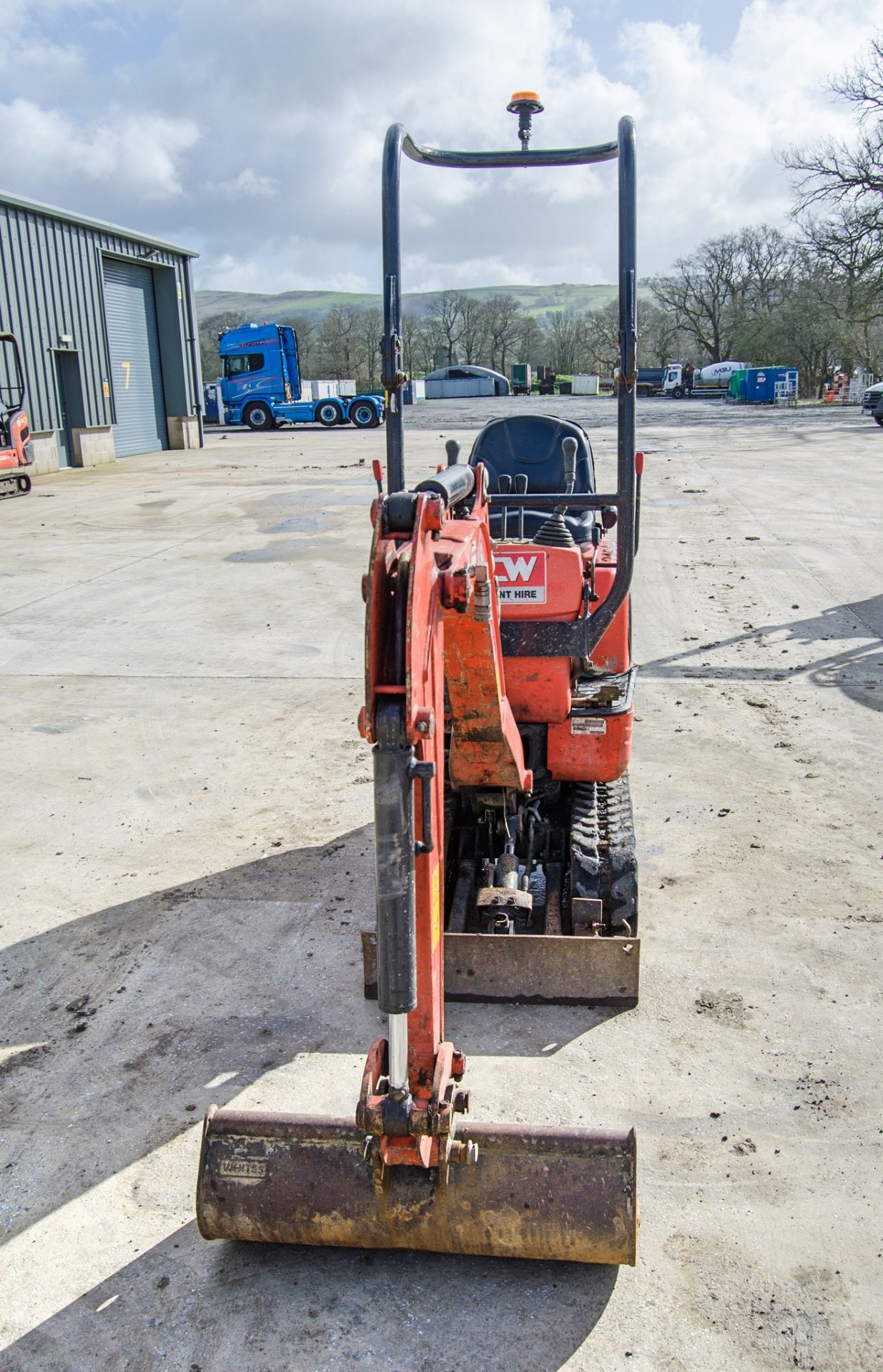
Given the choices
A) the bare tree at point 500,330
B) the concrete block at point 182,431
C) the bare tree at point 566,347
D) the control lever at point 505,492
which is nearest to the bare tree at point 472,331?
the bare tree at point 500,330

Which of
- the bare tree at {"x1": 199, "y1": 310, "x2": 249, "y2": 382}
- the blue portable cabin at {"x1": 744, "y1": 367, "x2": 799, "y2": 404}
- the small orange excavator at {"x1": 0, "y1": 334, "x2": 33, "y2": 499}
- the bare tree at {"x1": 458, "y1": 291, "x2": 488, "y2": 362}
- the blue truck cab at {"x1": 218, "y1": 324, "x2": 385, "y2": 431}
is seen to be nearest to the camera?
the small orange excavator at {"x1": 0, "y1": 334, "x2": 33, "y2": 499}

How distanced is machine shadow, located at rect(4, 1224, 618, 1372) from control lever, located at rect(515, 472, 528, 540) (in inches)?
110

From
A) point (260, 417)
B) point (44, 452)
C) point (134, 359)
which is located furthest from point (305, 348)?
point (44, 452)

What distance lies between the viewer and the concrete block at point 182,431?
29.3 metres

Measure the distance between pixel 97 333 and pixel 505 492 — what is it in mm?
22427

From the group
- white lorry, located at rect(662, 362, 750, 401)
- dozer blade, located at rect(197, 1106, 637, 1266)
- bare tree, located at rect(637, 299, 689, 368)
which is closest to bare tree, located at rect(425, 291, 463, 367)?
bare tree, located at rect(637, 299, 689, 368)

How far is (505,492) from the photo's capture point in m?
5.24

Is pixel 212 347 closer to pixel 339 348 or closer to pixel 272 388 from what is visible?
pixel 339 348

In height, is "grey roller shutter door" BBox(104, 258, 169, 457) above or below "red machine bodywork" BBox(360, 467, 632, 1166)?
above

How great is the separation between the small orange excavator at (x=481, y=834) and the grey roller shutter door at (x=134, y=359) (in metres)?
23.1

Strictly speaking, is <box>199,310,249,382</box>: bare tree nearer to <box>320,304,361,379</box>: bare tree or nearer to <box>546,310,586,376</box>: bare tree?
<box>320,304,361,379</box>: bare tree

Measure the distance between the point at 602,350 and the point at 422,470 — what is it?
5078 cm

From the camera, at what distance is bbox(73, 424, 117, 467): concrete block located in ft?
80.2

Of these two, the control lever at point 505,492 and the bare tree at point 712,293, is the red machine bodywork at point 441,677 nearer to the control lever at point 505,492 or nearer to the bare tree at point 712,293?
the control lever at point 505,492
